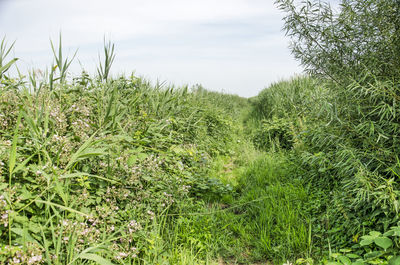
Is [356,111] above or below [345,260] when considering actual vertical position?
above

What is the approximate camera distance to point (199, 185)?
414 centimetres

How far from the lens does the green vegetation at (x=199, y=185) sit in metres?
2.32

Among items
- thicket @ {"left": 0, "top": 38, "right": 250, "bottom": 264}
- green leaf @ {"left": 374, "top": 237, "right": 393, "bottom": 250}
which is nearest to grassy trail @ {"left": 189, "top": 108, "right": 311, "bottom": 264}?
thicket @ {"left": 0, "top": 38, "right": 250, "bottom": 264}

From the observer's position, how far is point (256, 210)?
12.3ft

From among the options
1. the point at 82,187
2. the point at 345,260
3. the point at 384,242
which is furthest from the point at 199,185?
the point at 384,242

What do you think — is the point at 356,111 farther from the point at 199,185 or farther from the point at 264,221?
the point at 199,185

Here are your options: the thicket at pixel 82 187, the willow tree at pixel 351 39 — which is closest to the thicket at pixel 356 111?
the willow tree at pixel 351 39

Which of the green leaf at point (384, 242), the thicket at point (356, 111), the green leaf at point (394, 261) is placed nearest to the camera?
the green leaf at point (394, 261)

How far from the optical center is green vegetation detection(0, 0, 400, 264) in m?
2.32

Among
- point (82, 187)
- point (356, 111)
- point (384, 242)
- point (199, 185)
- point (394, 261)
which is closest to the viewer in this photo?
point (394, 261)

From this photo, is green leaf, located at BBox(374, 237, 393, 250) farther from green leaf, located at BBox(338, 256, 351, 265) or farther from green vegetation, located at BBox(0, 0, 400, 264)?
green leaf, located at BBox(338, 256, 351, 265)

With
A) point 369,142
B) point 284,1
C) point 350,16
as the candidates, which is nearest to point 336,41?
point 350,16

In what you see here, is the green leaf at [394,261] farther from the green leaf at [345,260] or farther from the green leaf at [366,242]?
the green leaf at [345,260]

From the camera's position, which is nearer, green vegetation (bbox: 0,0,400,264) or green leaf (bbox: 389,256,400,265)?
green leaf (bbox: 389,256,400,265)
